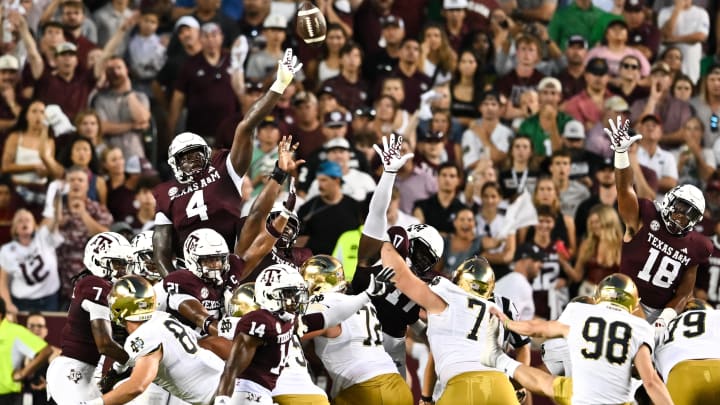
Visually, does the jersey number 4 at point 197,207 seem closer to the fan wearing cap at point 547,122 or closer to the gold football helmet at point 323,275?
the gold football helmet at point 323,275

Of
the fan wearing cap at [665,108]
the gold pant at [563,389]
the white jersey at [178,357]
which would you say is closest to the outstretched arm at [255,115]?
the white jersey at [178,357]

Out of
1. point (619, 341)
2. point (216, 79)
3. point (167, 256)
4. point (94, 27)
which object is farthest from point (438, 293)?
point (94, 27)

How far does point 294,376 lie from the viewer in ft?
42.8

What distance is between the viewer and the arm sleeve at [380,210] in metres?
14.2

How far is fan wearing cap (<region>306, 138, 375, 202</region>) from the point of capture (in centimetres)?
1888

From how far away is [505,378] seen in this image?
44.7ft

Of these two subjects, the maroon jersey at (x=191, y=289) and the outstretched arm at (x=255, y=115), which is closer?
the maroon jersey at (x=191, y=289)

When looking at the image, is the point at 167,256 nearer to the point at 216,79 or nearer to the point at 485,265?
the point at 485,265

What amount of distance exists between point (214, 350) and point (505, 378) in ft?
7.98

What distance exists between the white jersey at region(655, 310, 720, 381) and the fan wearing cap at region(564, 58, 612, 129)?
24.1 feet

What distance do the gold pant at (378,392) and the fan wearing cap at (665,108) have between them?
8241 millimetres

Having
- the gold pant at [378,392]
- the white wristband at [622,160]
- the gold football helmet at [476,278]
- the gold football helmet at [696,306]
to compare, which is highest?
the white wristband at [622,160]

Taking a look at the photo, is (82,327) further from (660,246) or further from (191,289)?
(660,246)

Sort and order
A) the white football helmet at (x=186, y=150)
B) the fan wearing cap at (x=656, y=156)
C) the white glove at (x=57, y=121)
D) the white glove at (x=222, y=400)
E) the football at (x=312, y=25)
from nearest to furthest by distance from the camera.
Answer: the white glove at (x=222, y=400) < the white football helmet at (x=186, y=150) < the football at (x=312, y=25) < the white glove at (x=57, y=121) < the fan wearing cap at (x=656, y=156)
